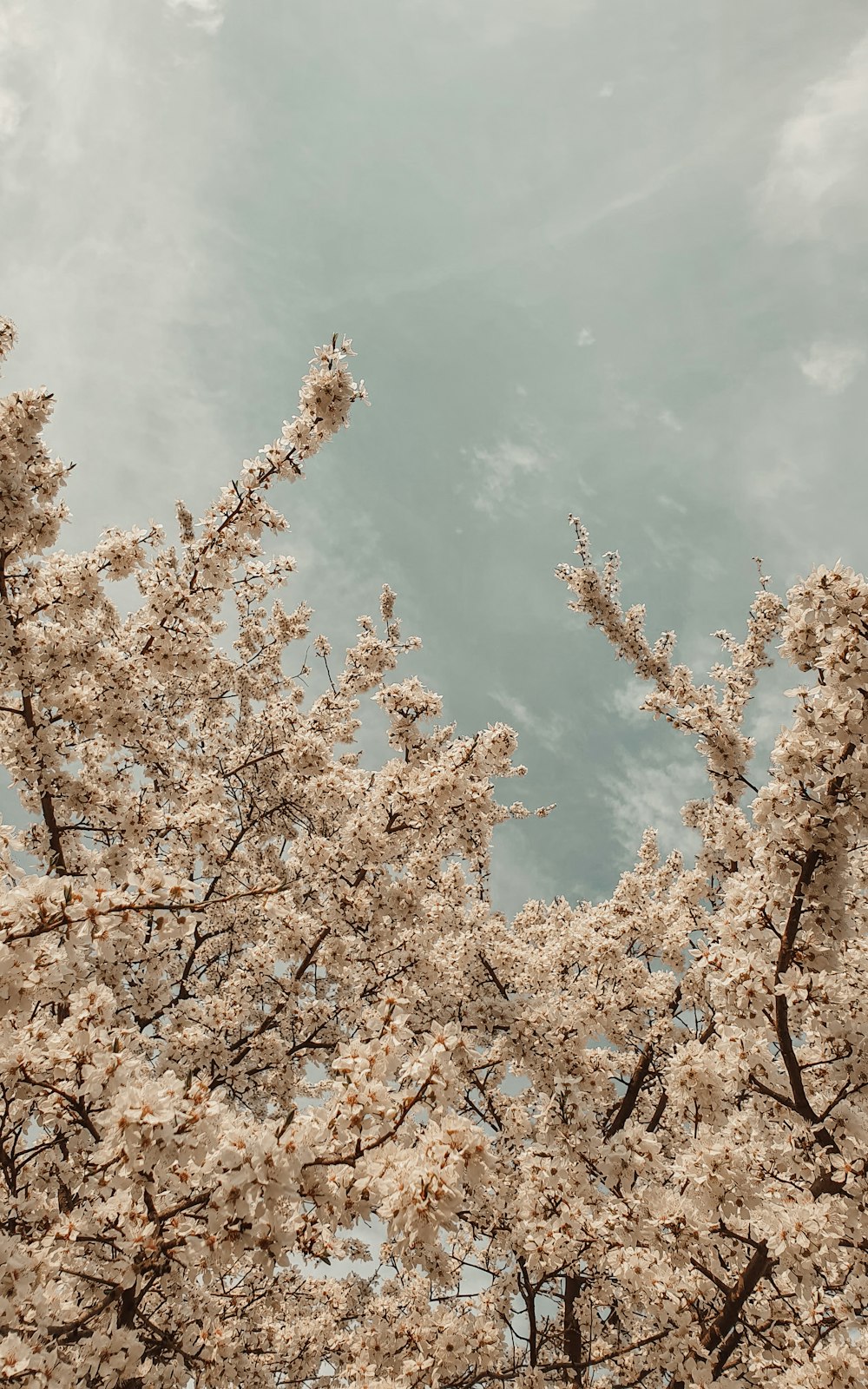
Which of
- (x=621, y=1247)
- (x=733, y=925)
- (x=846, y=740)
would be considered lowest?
(x=621, y=1247)

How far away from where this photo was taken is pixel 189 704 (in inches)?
564

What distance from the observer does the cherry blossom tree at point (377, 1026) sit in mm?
4109

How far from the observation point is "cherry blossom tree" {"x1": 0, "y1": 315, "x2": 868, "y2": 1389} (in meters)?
4.11

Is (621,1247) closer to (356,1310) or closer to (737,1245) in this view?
(737,1245)

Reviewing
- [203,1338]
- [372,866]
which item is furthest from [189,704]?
[203,1338]

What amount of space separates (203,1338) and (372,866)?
5.43 metres

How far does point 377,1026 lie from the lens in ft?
15.1

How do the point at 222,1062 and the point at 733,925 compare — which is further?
the point at 222,1062

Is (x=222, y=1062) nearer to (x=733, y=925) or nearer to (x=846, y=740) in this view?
(x=733, y=925)

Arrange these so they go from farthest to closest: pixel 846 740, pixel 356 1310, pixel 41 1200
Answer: pixel 356 1310
pixel 41 1200
pixel 846 740

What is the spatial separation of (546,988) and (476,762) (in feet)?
14.9

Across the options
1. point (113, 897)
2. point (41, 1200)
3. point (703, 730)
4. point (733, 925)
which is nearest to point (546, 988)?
point (703, 730)

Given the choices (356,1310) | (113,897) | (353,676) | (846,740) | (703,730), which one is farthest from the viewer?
(353,676)

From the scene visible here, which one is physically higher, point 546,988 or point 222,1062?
point 546,988
